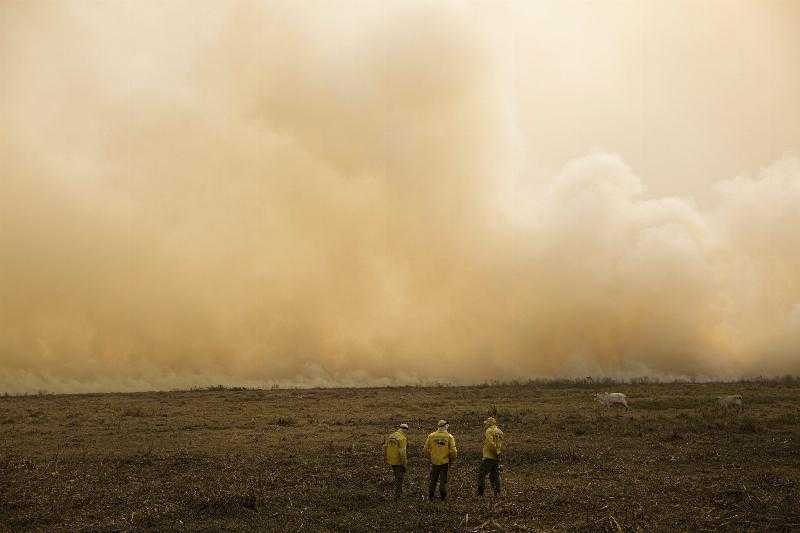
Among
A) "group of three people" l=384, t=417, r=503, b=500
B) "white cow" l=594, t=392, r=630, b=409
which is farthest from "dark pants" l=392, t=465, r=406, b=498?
"white cow" l=594, t=392, r=630, b=409

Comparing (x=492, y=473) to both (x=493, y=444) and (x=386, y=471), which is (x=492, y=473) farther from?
(x=386, y=471)

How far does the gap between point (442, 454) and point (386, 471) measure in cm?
732

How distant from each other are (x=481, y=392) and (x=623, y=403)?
2378cm

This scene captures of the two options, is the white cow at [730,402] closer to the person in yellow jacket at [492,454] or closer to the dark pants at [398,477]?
the person in yellow jacket at [492,454]

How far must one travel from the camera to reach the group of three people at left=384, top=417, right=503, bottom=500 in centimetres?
2109

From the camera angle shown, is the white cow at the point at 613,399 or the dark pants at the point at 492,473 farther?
the white cow at the point at 613,399

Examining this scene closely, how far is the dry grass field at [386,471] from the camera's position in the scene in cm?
1978

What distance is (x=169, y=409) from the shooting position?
58094 mm

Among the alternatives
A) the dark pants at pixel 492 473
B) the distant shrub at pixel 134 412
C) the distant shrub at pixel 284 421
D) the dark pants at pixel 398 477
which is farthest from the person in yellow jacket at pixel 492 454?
the distant shrub at pixel 134 412

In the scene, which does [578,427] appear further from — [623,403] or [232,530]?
[232,530]

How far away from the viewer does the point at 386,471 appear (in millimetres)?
27500

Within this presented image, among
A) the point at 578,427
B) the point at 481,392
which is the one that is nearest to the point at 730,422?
the point at 578,427

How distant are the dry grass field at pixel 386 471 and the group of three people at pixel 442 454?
0.68 meters

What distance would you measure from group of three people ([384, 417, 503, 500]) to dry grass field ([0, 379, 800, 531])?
0.68 m
